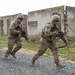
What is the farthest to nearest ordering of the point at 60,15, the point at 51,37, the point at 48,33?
the point at 60,15
the point at 51,37
the point at 48,33

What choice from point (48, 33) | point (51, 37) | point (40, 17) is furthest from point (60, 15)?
point (48, 33)

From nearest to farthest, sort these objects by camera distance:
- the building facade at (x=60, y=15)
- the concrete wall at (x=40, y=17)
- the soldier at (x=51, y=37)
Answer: the soldier at (x=51, y=37) < the building facade at (x=60, y=15) < the concrete wall at (x=40, y=17)

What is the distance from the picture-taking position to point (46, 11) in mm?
21906

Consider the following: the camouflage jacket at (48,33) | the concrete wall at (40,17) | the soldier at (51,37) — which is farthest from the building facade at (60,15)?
the camouflage jacket at (48,33)

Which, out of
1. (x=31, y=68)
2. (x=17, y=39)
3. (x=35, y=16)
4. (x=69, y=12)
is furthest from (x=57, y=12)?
(x=31, y=68)

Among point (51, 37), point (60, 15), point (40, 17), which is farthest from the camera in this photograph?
point (40, 17)

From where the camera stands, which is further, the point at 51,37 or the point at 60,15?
the point at 60,15

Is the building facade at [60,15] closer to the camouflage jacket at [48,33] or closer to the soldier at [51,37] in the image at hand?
the soldier at [51,37]

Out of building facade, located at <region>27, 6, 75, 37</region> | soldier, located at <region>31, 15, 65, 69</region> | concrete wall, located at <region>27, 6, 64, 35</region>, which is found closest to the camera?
soldier, located at <region>31, 15, 65, 69</region>

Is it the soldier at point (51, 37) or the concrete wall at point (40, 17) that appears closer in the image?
the soldier at point (51, 37)

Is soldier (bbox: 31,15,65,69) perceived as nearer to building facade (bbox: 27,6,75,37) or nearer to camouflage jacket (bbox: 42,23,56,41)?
camouflage jacket (bbox: 42,23,56,41)

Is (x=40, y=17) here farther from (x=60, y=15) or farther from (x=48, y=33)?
(x=48, y=33)

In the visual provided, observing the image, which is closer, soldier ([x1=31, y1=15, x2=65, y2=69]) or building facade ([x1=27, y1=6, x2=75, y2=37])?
soldier ([x1=31, y1=15, x2=65, y2=69])

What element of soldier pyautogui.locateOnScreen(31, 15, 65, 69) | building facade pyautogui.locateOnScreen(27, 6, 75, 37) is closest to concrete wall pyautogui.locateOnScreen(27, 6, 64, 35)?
building facade pyautogui.locateOnScreen(27, 6, 75, 37)
